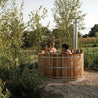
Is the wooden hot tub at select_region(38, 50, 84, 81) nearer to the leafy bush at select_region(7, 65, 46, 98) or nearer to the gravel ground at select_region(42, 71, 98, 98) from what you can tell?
the gravel ground at select_region(42, 71, 98, 98)

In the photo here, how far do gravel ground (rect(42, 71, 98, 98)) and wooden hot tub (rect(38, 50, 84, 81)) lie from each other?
0.36 meters

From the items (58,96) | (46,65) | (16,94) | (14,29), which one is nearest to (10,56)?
(14,29)

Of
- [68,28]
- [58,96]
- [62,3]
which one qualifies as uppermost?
[62,3]

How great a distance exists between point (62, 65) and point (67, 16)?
419cm

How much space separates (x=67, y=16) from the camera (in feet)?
31.2

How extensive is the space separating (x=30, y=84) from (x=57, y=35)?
19.0 ft

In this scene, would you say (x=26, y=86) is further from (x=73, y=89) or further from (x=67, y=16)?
(x=67, y=16)

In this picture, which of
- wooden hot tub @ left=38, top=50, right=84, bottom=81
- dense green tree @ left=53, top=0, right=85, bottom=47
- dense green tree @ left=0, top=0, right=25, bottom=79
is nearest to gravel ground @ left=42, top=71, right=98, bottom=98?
wooden hot tub @ left=38, top=50, right=84, bottom=81

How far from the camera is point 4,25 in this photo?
424 centimetres

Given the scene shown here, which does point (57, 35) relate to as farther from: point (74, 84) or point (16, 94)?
point (16, 94)

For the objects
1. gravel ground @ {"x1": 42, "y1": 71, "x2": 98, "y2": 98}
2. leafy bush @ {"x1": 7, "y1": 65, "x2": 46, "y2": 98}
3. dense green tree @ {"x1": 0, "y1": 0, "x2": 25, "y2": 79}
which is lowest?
gravel ground @ {"x1": 42, "y1": 71, "x2": 98, "y2": 98}

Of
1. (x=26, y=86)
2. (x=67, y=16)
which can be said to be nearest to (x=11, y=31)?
(x=26, y=86)

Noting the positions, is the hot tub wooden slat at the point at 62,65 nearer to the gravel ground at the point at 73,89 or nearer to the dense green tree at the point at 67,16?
the gravel ground at the point at 73,89

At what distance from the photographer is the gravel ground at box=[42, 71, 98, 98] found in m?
4.69
